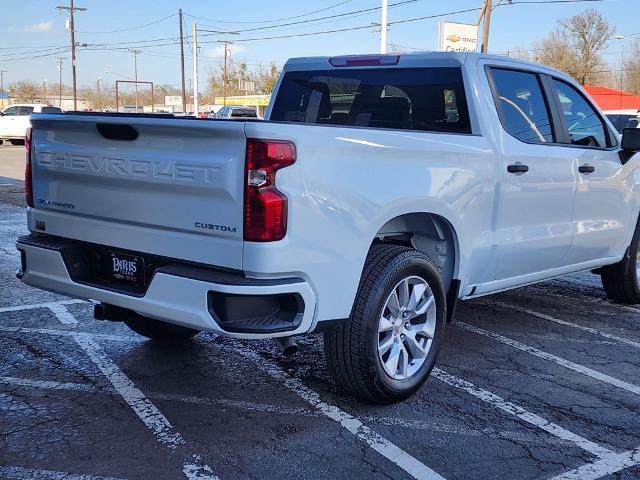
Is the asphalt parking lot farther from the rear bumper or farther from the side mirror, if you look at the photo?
the side mirror

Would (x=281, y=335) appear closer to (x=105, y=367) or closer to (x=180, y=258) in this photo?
(x=180, y=258)

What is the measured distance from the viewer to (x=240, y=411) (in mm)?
3939

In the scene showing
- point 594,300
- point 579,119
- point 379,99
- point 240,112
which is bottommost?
point 594,300

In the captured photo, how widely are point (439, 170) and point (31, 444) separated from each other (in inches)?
100

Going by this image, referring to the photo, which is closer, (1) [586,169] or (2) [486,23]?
(1) [586,169]

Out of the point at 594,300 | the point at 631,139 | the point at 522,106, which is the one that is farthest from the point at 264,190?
the point at 594,300

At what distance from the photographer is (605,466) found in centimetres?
342

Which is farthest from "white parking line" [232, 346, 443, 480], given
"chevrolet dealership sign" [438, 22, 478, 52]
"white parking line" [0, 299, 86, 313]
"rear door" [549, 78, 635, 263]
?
"chevrolet dealership sign" [438, 22, 478, 52]

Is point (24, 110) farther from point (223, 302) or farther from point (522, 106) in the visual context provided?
point (223, 302)

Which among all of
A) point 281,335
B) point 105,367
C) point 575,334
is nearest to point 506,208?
→ point 575,334

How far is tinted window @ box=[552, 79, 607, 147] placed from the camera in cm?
547

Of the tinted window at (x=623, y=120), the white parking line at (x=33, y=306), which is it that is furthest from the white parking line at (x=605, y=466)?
the tinted window at (x=623, y=120)

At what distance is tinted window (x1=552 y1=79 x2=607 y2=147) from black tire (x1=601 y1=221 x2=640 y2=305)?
3.48 feet

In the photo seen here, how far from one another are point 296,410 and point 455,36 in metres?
25.8
